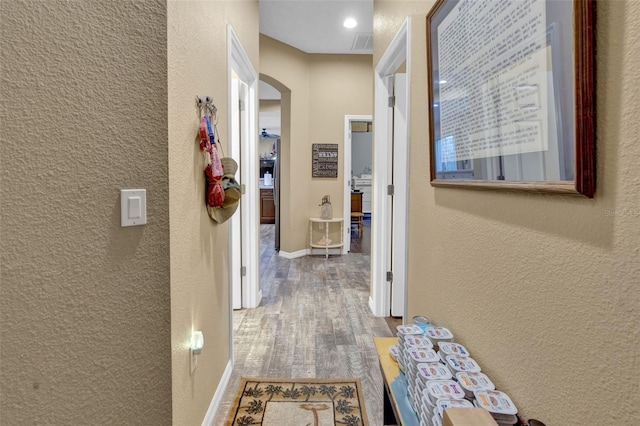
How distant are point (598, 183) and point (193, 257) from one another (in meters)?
1.37

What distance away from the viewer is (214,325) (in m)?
1.91

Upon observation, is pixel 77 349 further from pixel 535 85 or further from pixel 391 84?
pixel 391 84

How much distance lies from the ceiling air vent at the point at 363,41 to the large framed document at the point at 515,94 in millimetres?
3421

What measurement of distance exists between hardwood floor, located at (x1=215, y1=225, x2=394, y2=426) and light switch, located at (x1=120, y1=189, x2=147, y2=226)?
3.88 feet

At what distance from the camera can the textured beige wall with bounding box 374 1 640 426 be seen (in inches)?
25.4

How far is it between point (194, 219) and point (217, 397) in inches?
38.9

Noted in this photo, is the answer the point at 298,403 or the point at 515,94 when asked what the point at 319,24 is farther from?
the point at 298,403

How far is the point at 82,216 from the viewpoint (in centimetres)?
106

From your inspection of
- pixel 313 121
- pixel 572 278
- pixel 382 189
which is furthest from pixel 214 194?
pixel 313 121

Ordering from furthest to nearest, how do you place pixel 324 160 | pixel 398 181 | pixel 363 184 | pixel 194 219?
1. pixel 363 184
2. pixel 324 160
3. pixel 398 181
4. pixel 194 219

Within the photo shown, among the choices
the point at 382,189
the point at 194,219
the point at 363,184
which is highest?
the point at 363,184

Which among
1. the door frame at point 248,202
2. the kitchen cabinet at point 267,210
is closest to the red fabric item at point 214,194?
the door frame at point 248,202

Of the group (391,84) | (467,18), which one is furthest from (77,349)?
(391,84)

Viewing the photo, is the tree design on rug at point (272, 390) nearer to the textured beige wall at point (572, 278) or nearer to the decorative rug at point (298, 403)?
the decorative rug at point (298, 403)
